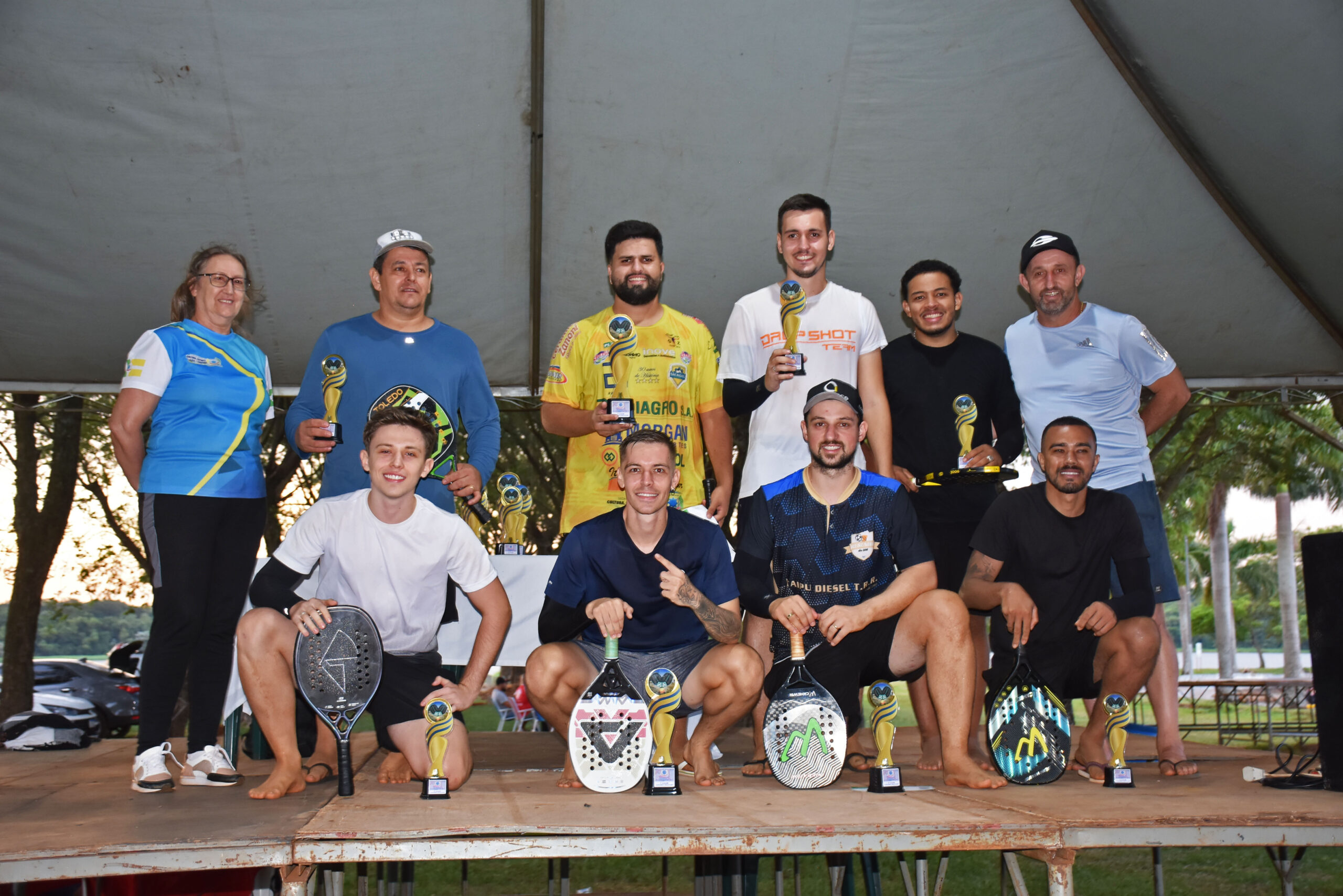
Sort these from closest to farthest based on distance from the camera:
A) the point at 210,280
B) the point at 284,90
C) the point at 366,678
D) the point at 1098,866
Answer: the point at 366,678 → the point at 210,280 → the point at 284,90 → the point at 1098,866

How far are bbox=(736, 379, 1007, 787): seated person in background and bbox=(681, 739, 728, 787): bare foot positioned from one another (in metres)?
0.36

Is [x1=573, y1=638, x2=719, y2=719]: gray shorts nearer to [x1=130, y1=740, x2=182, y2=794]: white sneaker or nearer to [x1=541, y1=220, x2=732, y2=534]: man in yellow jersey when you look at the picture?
[x1=541, y1=220, x2=732, y2=534]: man in yellow jersey

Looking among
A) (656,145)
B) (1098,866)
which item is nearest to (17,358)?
(656,145)

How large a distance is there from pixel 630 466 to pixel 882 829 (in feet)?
5.45

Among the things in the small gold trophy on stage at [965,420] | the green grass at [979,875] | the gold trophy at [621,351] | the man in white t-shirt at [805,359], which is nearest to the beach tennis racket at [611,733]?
the man in white t-shirt at [805,359]

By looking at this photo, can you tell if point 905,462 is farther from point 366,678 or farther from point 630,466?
point 366,678

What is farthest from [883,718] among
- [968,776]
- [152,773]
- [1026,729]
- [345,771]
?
[152,773]

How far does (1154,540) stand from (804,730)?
198 centimetres

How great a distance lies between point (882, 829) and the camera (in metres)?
2.92

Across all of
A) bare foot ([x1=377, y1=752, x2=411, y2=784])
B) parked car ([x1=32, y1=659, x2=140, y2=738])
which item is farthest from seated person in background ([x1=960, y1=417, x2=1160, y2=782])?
parked car ([x1=32, y1=659, x2=140, y2=738])

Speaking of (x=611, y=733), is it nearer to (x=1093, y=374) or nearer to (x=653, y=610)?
(x=653, y=610)

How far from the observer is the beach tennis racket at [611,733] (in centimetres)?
367

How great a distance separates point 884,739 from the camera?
3.63 meters

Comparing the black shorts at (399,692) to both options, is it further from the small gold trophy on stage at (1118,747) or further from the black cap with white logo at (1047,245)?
the black cap with white logo at (1047,245)
